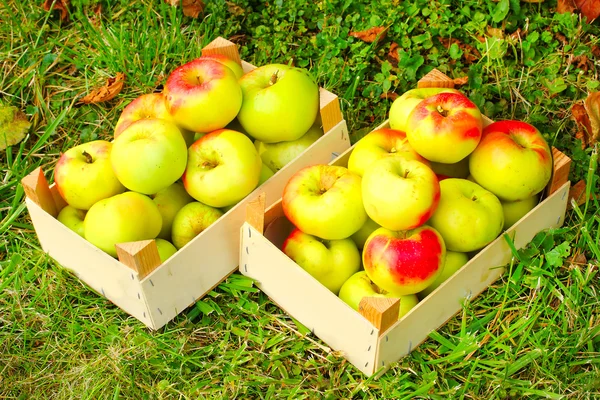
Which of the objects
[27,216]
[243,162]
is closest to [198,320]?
[243,162]

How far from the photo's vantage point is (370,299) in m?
2.34

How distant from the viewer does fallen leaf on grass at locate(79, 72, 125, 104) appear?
11.7 feet

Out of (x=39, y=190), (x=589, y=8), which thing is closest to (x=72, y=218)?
(x=39, y=190)

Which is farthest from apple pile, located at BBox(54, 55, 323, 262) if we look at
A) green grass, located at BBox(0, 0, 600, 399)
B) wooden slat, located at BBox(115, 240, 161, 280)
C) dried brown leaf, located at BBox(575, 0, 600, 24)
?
dried brown leaf, located at BBox(575, 0, 600, 24)

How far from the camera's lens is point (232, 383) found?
2576 millimetres

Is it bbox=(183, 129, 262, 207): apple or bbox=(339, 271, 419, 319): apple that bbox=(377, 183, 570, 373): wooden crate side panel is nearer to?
bbox=(339, 271, 419, 319): apple

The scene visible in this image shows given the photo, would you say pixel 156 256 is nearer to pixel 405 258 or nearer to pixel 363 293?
pixel 363 293

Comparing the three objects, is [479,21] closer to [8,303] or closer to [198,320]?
[198,320]

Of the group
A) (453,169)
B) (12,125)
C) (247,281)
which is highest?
(453,169)

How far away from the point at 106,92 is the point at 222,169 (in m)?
1.15

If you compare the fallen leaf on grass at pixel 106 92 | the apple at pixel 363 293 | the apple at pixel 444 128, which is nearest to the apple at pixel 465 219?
the apple at pixel 444 128

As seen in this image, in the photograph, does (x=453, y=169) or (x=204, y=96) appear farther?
(x=453, y=169)

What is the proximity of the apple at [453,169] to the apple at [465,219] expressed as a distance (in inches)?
7.9

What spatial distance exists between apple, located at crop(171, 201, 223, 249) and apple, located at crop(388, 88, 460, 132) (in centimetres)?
78
